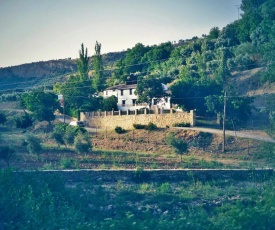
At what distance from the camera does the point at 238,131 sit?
37.5m

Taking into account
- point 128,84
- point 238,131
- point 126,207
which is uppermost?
point 128,84

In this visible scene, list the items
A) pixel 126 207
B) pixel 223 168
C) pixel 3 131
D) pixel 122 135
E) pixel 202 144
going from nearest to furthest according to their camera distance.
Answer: pixel 126 207 < pixel 223 168 < pixel 202 144 < pixel 122 135 < pixel 3 131

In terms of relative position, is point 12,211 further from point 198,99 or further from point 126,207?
point 198,99

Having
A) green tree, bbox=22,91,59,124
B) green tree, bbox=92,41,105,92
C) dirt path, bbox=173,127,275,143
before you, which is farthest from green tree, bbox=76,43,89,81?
dirt path, bbox=173,127,275,143

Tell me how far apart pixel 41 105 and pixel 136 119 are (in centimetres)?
798

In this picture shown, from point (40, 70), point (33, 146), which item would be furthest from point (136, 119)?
point (40, 70)

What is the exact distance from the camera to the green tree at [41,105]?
42.9 m

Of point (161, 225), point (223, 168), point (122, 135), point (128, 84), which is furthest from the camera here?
point (128, 84)

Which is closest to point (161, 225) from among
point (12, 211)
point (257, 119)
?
point (12, 211)

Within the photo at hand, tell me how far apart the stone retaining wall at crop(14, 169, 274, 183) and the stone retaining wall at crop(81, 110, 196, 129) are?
11.0m

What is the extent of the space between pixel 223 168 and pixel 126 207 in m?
8.14

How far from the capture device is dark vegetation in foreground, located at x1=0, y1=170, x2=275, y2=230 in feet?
63.8

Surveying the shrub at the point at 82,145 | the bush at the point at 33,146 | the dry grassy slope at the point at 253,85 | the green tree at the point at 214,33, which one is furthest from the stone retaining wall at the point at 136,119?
the green tree at the point at 214,33

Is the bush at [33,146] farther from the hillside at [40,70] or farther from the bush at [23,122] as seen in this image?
the hillside at [40,70]
